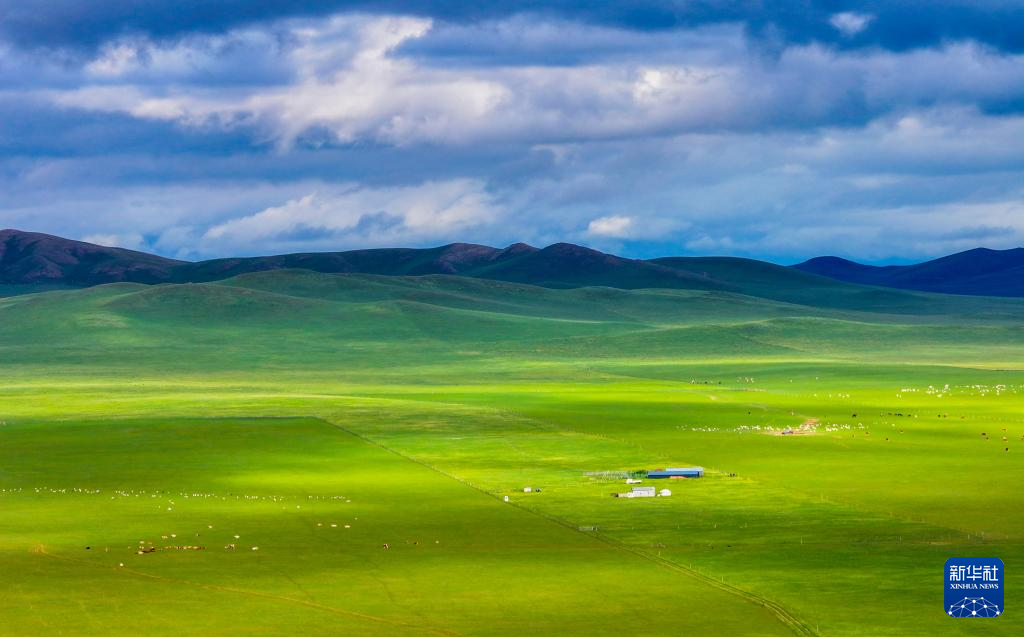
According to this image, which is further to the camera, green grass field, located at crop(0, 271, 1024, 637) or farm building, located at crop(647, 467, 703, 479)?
farm building, located at crop(647, 467, 703, 479)

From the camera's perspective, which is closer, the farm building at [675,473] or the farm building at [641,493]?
the farm building at [641,493]

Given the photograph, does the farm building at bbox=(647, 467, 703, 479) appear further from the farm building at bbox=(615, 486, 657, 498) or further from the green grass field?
the farm building at bbox=(615, 486, 657, 498)

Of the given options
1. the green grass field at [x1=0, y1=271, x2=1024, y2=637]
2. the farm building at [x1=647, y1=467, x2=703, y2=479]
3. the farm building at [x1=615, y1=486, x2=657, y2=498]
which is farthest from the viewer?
the farm building at [x1=647, y1=467, x2=703, y2=479]

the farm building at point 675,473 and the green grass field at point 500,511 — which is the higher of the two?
the farm building at point 675,473

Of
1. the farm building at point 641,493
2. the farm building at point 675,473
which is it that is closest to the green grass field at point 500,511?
the farm building at point 641,493

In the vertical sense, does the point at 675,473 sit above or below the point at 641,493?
above

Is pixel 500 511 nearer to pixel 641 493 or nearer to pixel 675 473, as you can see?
pixel 641 493

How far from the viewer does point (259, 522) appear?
55.7 m

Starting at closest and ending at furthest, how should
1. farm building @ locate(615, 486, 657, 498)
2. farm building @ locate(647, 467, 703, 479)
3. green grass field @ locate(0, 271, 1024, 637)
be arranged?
green grass field @ locate(0, 271, 1024, 637), farm building @ locate(615, 486, 657, 498), farm building @ locate(647, 467, 703, 479)

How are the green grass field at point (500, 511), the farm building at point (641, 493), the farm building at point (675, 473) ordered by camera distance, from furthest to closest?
the farm building at point (675, 473) → the farm building at point (641, 493) → the green grass field at point (500, 511)

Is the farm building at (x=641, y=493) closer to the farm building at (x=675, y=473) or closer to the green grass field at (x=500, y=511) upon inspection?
the green grass field at (x=500, y=511)

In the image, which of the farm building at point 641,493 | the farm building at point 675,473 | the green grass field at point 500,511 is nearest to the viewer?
the green grass field at point 500,511

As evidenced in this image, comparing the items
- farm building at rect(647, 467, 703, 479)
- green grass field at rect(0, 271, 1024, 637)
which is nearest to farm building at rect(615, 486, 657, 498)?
green grass field at rect(0, 271, 1024, 637)

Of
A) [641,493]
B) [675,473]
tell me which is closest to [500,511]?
[641,493]
